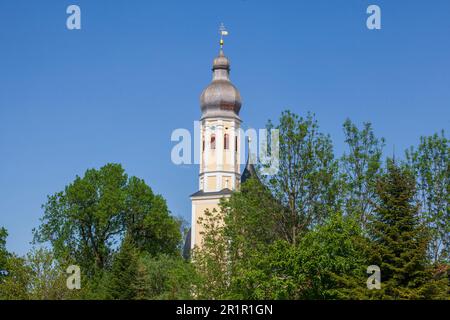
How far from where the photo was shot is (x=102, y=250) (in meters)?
61.8

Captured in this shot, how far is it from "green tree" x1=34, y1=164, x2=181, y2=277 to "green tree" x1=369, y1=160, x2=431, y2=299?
31096mm

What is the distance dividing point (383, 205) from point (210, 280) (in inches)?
347

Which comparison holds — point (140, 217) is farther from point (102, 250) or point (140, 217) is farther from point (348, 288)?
point (348, 288)

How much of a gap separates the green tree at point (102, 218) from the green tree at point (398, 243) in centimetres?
3110

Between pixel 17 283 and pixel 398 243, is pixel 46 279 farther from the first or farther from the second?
pixel 398 243

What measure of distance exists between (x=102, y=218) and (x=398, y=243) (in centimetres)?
3303

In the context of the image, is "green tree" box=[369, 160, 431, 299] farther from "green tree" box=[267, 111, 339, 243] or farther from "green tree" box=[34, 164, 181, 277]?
"green tree" box=[34, 164, 181, 277]

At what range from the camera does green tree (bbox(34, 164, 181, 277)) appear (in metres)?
61.8

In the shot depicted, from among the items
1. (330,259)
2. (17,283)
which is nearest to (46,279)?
(17,283)

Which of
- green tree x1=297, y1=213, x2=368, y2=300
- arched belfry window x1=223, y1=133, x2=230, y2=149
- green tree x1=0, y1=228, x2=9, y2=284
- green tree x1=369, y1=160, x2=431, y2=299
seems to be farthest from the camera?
arched belfry window x1=223, y1=133, x2=230, y2=149

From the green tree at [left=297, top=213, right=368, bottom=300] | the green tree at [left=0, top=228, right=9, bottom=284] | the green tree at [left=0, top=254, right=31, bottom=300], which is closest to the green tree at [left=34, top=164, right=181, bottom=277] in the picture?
the green tree at [left=0, top=228, right=9, bottom=284]

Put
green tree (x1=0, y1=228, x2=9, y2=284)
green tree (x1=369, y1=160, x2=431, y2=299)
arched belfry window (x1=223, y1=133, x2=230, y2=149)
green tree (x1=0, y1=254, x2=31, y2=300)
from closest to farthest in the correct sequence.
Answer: green tree (x1=369, y1=160, x2=431, y2=299) → green tree (x1=0, y1=254, x2=31, y2=300) → green tree (x1=0, y1=228, x2=9, y2=284) → arched belfry window (x1=223, y1=133, x2=230, y2=149)

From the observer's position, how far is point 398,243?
107 feet
